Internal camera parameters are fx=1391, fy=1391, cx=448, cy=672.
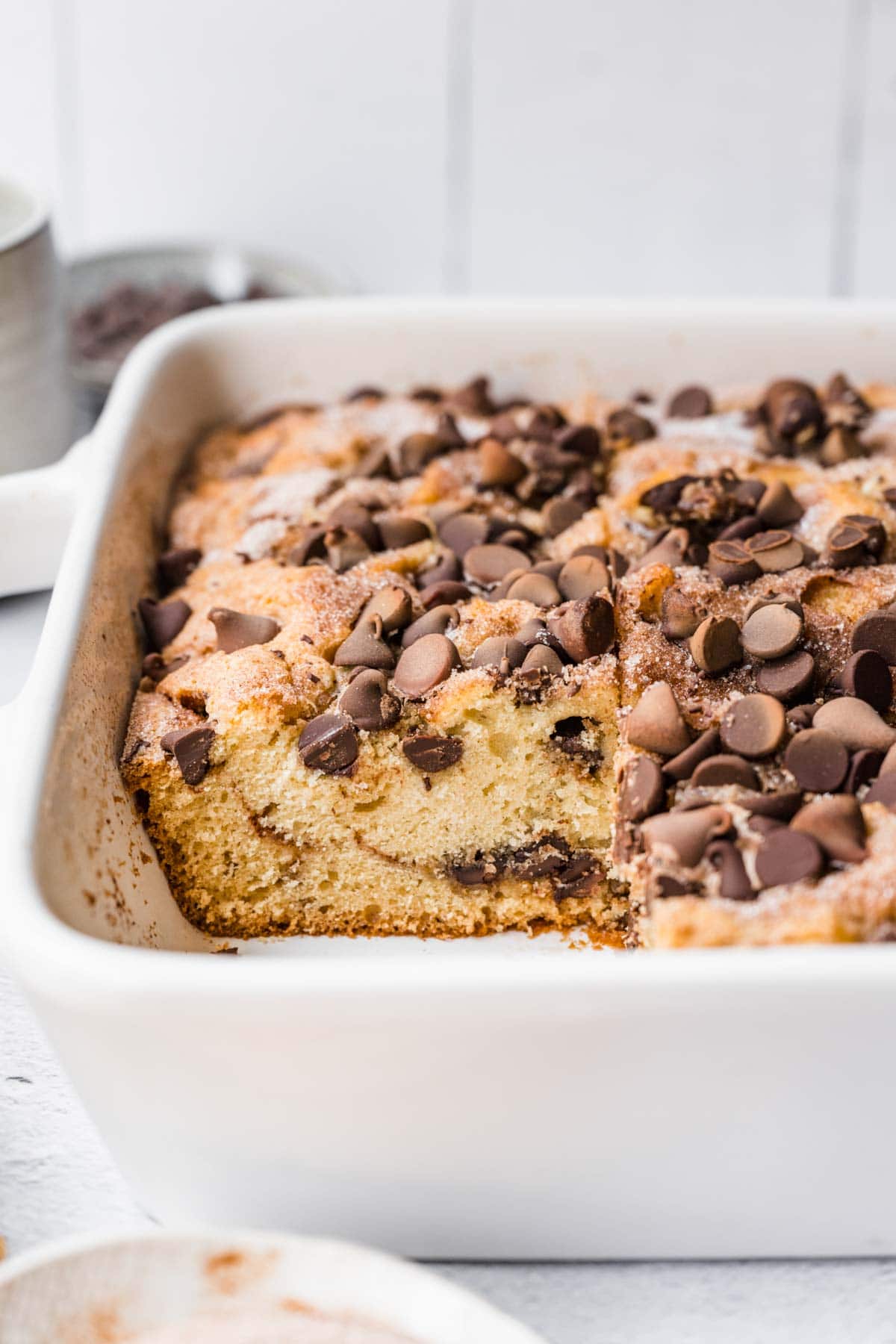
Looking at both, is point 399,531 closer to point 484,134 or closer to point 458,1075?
point 458,1075

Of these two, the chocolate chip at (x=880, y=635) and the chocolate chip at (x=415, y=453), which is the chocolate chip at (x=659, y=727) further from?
the chocolate chip at (x=415, y=453)

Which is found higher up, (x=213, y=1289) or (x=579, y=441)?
(x=579, y=441)

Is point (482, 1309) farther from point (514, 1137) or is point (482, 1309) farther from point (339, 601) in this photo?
point (339, 601)

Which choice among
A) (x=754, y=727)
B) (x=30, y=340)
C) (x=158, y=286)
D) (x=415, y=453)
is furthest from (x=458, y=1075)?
(x=158, y=286)

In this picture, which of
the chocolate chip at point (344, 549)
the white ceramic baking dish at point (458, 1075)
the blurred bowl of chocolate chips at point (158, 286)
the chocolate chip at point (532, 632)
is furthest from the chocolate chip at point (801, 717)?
the blurred bowl of chocolate chips at point (158, 286)

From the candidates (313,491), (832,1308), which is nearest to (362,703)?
(313,491)

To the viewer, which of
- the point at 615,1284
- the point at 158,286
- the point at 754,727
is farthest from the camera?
the point at 158,286
